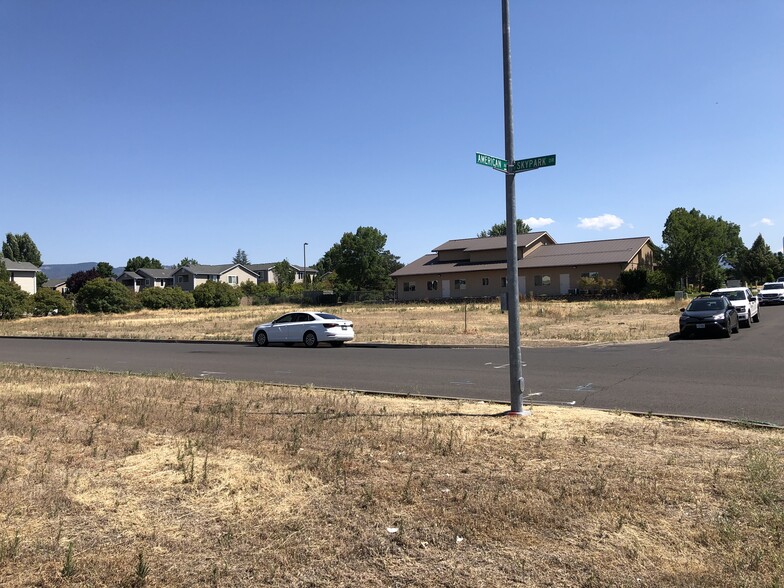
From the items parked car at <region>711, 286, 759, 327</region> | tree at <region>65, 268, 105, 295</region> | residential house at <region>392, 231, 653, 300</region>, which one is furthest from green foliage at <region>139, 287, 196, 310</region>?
parked car at <region>711, 286, 759, 327</region>

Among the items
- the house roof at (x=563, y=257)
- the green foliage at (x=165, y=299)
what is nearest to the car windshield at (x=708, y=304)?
the house roof at (x=563, y=257)

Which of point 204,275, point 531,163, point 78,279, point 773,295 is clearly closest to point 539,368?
point 531,163

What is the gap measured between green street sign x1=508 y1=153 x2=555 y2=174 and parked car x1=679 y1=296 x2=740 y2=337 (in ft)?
54.5

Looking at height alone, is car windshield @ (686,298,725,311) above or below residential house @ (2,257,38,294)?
below

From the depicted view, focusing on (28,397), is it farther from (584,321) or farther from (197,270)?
(197,270)

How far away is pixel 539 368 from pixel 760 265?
299ft

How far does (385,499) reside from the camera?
5172 mm

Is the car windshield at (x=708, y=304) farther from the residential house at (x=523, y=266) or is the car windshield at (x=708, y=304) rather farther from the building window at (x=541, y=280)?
the building window at (x=541, y=280)

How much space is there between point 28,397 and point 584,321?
27.4 m

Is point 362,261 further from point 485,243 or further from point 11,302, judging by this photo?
point 11,302

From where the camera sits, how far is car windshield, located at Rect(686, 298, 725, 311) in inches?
923

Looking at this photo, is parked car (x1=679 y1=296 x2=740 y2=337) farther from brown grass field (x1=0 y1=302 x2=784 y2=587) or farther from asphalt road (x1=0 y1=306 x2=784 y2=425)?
brown grass field (x1=0 y1=302 x2=784 y2=587)

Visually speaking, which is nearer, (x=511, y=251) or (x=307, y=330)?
(x=511, y=251)

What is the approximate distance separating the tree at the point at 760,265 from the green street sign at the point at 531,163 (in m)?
95.2
